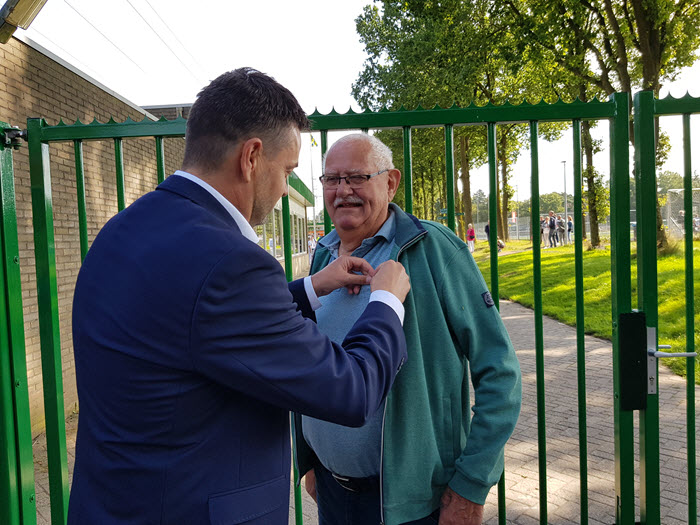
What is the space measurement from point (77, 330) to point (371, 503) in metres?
1.24

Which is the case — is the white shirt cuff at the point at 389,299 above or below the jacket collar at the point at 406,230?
below

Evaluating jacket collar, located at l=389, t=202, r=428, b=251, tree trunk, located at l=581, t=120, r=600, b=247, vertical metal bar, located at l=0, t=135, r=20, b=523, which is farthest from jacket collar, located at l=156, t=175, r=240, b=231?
tree trunk, located at l=581, t=120, r=600, b=247

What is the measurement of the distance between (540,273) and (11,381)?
257 cm

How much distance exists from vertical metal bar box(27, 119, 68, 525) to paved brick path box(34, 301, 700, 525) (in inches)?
75.9

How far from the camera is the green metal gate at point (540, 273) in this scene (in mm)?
2316

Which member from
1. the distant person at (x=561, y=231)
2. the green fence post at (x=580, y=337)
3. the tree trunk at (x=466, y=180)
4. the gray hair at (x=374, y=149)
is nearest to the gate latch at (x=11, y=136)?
the gray hair at (x=374, y=149)

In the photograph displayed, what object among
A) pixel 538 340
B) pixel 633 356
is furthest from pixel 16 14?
Answer: pixel 633 356

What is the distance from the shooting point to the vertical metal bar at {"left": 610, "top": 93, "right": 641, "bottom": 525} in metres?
2.31

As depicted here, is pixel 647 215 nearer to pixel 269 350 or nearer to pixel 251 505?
pixel 269 350

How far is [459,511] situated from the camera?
1852mm

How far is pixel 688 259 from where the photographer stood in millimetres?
2447

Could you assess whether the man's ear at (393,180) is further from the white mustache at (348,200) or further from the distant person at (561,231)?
the distant person at (561,231)

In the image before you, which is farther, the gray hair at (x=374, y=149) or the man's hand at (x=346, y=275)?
the gray hair at (x=374, y=149)

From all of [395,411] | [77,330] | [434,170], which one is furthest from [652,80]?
[434,170]
